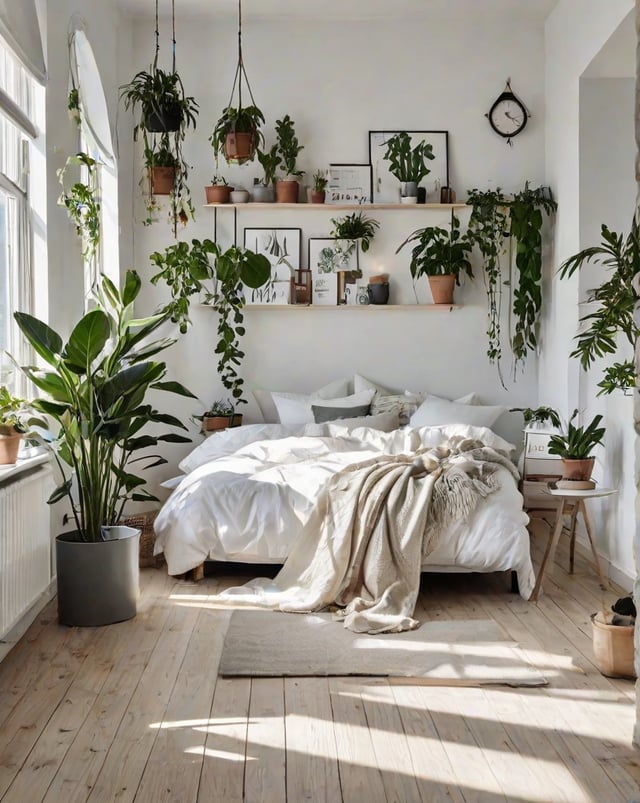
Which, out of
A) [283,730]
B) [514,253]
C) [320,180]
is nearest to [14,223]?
[283,730]

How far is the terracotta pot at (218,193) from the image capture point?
6.39 m

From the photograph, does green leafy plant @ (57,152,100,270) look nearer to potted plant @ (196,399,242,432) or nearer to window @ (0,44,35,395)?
window @ (0,44,35,395)

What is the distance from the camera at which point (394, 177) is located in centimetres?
650

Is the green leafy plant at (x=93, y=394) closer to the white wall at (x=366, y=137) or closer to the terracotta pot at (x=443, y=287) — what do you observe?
the white wall at (x=366, y=137)

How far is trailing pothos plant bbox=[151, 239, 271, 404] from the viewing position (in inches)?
241

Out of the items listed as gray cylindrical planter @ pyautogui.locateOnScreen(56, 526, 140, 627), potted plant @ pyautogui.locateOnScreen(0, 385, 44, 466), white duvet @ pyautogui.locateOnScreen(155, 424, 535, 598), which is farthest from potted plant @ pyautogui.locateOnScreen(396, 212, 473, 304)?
potted plant @ pyautogui.locateOnScreen(0, 385, 44, 466)

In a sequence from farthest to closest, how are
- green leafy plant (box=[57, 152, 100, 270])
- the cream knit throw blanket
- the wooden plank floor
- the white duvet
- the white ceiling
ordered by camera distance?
1. the white ceiling
2. green leafy plant (box=[57, 152, 100, 270])
3. the white duvet
4. the cream knit throw blanket
5. the wooden plank floor

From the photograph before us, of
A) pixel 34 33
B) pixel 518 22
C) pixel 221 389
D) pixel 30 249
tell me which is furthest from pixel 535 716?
pixel 518 22

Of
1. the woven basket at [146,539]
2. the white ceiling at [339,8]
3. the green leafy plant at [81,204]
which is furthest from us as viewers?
the white ceiling at [339,8]

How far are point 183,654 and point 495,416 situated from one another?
3149 mm

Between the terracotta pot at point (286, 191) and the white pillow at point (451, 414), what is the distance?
1.70 meters

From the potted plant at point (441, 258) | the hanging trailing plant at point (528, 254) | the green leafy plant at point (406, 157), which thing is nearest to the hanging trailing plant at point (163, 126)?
the green leafy plant at point (406, 157)

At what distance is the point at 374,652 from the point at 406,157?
3921 millimetres

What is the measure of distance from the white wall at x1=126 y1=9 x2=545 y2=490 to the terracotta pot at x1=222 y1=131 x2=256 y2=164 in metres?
0.62
